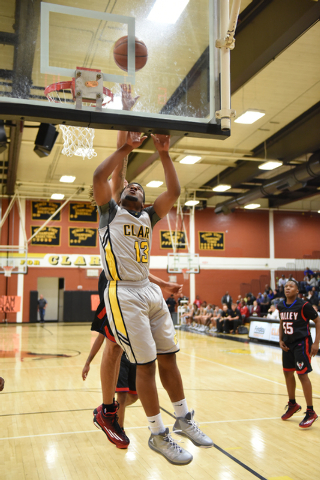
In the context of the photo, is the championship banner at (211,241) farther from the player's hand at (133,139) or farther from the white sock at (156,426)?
the white sock at (156,426)

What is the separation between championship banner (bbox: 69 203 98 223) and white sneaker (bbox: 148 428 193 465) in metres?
21.3

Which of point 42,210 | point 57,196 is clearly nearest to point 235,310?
point 57,196

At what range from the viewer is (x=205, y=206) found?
24.9m

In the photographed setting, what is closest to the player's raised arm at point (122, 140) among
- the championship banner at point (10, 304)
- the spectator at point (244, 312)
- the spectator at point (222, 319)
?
the spectator at point (222, 319)

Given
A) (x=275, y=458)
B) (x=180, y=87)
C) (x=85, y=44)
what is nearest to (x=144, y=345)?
(x=180, y=87)

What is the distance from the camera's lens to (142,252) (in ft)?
10.6

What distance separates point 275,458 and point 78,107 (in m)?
3.86

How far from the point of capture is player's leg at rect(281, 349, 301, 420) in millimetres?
6031

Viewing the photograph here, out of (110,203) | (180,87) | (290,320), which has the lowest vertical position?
(290,320)

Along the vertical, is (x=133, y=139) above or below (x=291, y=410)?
above

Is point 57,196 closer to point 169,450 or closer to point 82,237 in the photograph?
point 82,237

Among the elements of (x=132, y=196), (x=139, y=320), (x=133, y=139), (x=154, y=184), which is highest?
(x=154, y=184)

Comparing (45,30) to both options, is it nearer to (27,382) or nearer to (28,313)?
(27,382)

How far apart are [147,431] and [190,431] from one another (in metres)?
2.75
